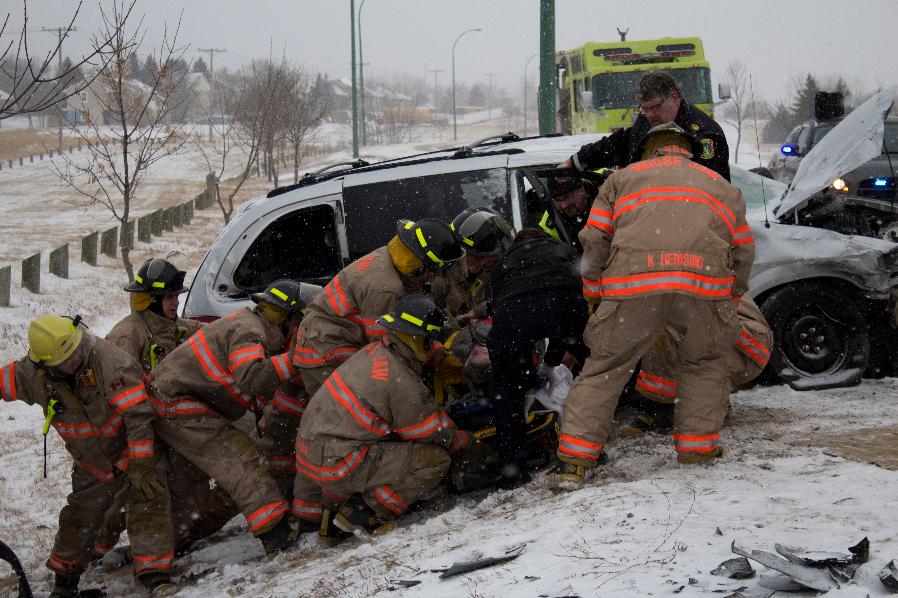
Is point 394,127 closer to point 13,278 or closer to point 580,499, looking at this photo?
point 13,278

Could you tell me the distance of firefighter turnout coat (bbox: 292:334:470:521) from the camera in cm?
487

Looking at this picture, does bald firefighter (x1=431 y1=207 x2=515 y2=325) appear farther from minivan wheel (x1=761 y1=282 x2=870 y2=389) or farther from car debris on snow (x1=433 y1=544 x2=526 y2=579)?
car debris on snow (x1=433 y1=544 x2=526 y2=579)

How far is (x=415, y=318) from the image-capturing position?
4812 millimetres

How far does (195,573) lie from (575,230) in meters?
3.13

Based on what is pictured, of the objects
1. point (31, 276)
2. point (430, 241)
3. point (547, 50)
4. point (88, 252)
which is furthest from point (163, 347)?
point (88, 252)

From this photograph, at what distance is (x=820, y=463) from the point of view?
14.1 ft

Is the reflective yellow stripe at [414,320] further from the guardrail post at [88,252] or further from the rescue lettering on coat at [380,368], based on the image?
the guardrail post at [88,252]

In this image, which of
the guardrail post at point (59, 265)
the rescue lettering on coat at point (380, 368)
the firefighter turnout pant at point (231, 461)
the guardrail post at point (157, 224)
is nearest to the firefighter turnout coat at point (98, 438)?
the firefighter turnout pant at point (231, 461)

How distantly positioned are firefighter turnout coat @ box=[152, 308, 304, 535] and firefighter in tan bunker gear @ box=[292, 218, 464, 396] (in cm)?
22

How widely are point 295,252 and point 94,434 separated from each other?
2239mm

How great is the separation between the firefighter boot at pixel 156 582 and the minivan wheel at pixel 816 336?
4.07 m

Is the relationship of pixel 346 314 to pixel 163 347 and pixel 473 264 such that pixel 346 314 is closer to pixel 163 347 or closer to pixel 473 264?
pixel 473 264

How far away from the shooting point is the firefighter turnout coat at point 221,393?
17.4ft

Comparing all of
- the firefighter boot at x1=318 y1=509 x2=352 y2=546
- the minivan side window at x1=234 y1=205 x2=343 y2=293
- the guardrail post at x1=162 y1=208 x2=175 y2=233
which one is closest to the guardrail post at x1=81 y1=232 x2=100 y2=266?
the guardrail post at x1=162 y1=208 x2=175 y2=233
